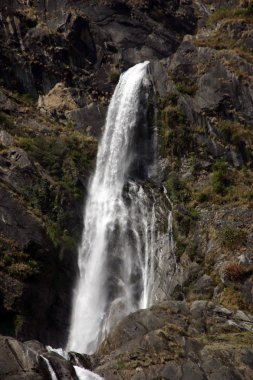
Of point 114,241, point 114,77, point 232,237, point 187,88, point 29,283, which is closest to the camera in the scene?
point 29,283

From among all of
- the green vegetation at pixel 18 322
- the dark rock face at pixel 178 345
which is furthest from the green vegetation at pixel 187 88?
the green vegetation at pixel 18 322

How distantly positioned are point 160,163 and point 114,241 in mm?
6366

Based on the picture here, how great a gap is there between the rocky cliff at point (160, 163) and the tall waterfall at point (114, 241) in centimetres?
85

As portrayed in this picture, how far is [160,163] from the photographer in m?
32.5

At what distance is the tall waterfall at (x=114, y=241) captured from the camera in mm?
25484

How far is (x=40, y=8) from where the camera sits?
41.1 m

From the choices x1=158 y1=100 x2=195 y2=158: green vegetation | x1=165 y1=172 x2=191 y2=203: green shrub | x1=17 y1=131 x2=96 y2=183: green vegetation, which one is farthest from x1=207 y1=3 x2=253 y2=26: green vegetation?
x1=165 y1=172 x2=191 y2=203: green shrub

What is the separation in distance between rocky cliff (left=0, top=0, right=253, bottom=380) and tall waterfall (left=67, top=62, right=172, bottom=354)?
85 centimetres

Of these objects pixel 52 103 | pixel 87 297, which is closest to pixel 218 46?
pixel 52 103

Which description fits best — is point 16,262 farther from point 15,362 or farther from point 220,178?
point 220,178

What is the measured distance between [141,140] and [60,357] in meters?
18.9

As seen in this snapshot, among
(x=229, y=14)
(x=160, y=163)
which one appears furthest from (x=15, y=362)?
(x=229, y=14)

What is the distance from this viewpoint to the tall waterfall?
25.5 meters

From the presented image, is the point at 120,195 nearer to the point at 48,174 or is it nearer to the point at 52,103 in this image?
the point at 48,174
